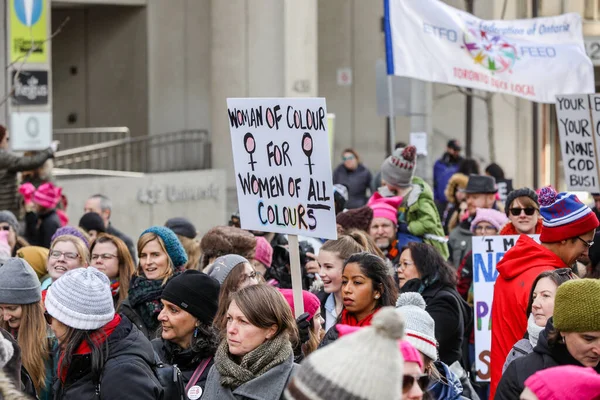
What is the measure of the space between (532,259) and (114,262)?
2941 mm

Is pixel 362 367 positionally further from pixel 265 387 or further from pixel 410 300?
pixel 410 300

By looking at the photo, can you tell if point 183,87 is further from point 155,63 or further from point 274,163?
point 274,163

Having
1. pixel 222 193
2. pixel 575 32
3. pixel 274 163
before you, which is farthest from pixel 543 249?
pixel 222 193

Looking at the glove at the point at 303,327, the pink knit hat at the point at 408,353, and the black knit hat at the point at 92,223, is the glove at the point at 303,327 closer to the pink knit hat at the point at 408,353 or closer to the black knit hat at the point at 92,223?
the pink knit hat at the point at 408,353

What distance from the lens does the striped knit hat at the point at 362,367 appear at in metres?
2.97

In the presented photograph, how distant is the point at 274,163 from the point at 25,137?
33.0 feet

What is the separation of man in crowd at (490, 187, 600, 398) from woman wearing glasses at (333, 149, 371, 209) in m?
11.9

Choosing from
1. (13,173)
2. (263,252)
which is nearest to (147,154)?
(13,173)

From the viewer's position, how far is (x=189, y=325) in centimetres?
571

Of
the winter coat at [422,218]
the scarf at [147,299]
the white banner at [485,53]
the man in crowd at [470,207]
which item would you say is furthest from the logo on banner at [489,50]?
the scarf at [147,299]

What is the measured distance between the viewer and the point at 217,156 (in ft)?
70.2

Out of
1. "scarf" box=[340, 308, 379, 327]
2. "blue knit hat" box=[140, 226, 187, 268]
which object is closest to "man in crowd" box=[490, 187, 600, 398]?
"scarf" box=[340, 308, 379, 327]

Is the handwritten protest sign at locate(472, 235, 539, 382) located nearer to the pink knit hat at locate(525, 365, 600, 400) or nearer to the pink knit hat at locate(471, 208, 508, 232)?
the pink knit hat at locate(471, 208, 508, 232)

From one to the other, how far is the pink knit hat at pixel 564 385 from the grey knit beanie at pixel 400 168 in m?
6.21
